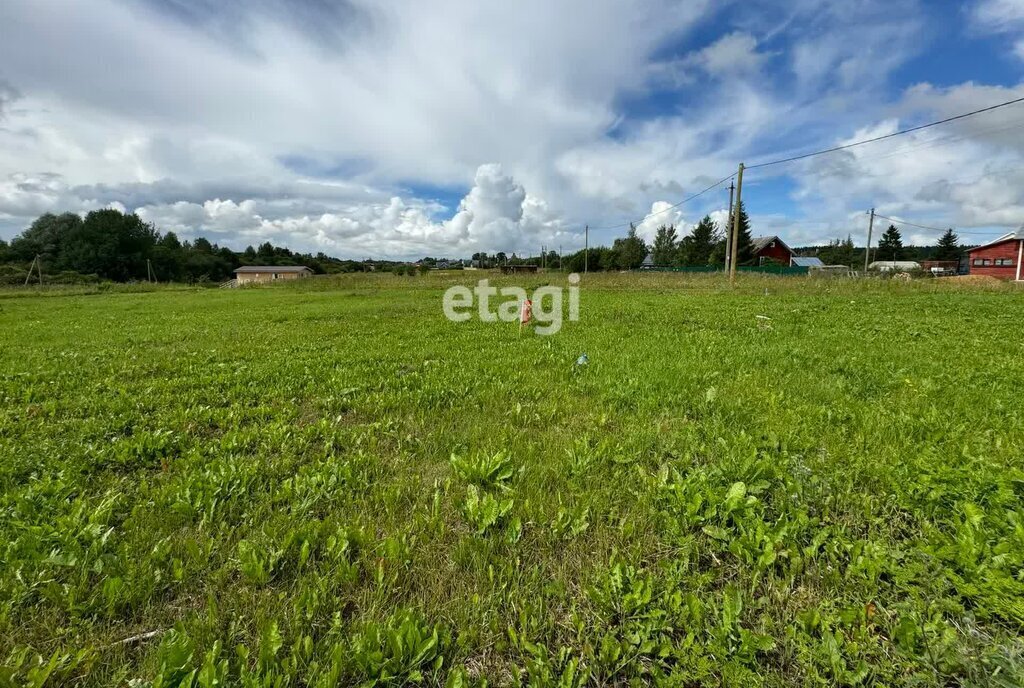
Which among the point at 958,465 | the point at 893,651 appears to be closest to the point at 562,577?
the point at 893,651

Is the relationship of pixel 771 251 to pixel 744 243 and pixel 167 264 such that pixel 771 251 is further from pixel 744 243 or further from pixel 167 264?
pixel 167 264

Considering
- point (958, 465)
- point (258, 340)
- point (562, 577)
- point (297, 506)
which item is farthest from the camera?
point (258, 340)

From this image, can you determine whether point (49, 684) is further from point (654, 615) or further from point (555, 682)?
point (654, 615)

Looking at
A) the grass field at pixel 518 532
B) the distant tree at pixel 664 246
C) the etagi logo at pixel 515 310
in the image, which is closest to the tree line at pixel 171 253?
the distant tree at pixel 664 246

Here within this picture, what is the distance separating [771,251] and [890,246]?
43.1 metres

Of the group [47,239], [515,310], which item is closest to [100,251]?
[47,239]

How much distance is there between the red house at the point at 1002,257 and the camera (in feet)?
113

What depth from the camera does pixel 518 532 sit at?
228cm

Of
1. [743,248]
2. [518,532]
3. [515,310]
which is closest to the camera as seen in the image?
[518,532]

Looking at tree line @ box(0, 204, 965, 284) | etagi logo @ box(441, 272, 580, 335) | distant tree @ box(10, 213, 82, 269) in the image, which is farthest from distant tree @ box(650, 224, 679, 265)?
distant tree @ box(10, 213, 82, 269)

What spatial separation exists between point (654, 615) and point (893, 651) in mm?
863

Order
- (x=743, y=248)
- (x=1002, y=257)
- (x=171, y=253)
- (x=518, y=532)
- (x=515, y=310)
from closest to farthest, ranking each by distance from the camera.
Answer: (x=518, y=532) → (x=515, y=310) → (x=1002, y=257) → (x=743, y=248) → (x=171, y=253)

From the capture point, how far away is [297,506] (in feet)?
8.30

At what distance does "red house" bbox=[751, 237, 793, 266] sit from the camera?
63.5m
